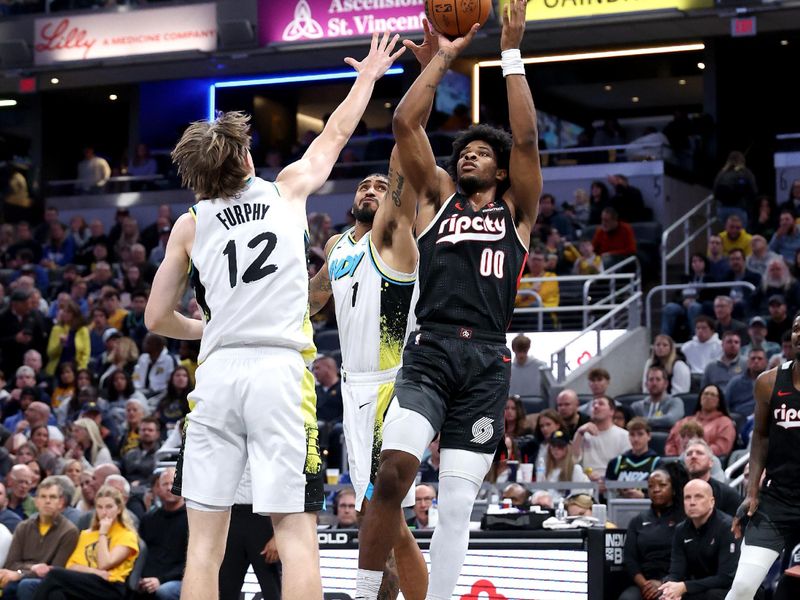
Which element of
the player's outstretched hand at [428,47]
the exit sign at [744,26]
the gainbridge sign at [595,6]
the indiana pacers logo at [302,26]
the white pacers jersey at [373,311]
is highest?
the indiana pacers logo at [302,26]

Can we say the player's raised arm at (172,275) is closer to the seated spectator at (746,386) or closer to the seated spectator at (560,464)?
the seated spectator at (560,464)

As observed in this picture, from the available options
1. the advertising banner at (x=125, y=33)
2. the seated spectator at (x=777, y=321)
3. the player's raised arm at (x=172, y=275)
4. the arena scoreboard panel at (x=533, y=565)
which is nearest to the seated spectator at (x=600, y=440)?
the seated spectator at (x=777, y=321)

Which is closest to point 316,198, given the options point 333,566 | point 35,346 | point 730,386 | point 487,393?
point 35,346

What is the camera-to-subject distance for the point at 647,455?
39.1 ft

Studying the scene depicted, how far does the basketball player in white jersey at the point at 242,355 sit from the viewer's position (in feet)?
18.1

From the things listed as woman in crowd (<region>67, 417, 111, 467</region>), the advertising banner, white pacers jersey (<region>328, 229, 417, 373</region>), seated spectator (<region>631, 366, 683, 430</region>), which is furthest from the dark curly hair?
the advertising banner

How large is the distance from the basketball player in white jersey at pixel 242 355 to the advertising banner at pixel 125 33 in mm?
17451

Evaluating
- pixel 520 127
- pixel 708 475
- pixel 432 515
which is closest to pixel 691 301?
pixel 708 475

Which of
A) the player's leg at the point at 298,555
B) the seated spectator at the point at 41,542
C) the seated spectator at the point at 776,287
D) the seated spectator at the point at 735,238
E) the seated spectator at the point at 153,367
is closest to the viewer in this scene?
the player's leg at the point at 298,555

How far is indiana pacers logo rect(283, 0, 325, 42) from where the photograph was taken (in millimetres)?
21797

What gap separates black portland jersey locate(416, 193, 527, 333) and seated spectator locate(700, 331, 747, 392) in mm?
8511

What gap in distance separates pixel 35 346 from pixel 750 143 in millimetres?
12340

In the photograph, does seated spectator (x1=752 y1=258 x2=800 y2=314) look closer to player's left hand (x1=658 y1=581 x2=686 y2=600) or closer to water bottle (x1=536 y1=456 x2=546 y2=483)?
water bottle (x1=536 y1=456 x2=546 y2=483)

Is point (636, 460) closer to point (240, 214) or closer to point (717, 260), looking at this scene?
point (717, 260)
